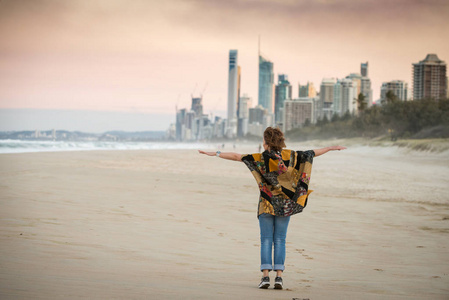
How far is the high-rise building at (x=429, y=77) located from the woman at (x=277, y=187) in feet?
430

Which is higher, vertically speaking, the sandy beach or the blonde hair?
the blonde hair

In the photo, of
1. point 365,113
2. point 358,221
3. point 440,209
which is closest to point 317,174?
point 440,209

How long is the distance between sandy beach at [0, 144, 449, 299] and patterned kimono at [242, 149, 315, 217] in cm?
80

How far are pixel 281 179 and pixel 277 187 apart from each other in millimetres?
88

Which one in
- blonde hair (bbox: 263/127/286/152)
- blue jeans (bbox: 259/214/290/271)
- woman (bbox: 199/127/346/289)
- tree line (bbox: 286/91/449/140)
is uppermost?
tree line (bbox: 286/91/449/140)

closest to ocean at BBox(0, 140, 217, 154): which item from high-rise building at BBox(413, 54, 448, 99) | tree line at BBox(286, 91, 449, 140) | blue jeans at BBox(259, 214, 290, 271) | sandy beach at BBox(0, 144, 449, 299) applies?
sandy beach at BBox(0, 144, 449, 299)

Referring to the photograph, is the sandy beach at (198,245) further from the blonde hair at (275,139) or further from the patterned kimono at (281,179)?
the blonde hair at (275,139)

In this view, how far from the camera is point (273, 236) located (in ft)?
14.8

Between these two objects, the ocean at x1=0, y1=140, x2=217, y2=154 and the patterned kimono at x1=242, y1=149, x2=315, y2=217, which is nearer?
the patterned kimono at x1=242, y1=149, x2=315, y2=217

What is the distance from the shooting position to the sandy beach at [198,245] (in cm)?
431

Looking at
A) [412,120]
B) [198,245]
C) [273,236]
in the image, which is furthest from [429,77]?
[273,236]

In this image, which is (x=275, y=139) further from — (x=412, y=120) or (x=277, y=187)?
(x=412, y=120)

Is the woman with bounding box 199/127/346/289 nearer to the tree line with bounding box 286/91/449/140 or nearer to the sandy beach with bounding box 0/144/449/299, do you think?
the sandy beach with bounding box 0/144/449/299

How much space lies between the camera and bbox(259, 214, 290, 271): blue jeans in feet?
14.4
